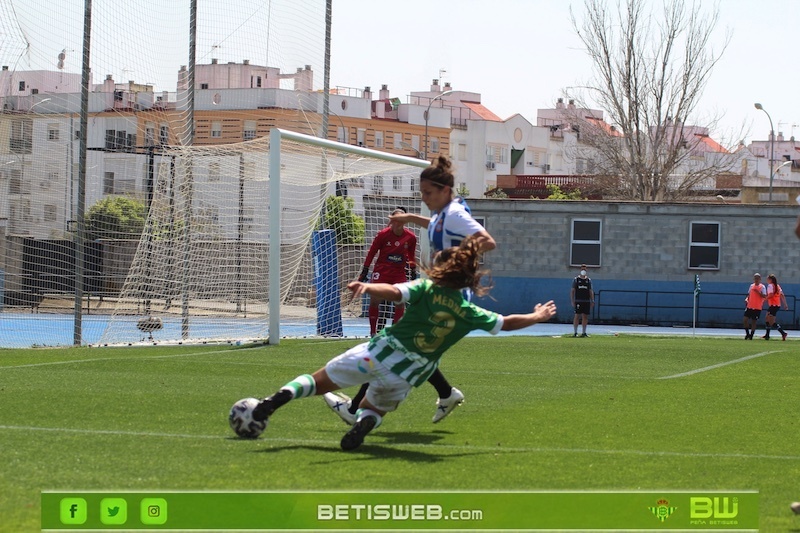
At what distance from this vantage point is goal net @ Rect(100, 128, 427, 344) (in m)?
19.1

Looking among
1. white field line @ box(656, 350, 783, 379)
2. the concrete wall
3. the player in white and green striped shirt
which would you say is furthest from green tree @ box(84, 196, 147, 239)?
the concrete wall

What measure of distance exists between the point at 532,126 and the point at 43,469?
101 m

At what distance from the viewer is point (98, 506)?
5.30 meters

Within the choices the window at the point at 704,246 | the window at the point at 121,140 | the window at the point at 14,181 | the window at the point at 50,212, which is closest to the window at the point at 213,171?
the window at the point at 121,140

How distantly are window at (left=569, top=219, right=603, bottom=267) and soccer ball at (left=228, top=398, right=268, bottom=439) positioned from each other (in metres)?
33.5

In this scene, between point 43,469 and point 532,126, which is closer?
point 43,469

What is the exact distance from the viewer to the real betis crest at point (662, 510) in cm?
533

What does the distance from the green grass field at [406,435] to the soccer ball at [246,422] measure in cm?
7

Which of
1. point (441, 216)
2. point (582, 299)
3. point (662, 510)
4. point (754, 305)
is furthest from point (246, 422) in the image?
point (754, 305)

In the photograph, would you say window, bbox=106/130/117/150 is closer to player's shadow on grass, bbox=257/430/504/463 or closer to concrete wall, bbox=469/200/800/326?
player's shadow on grass, bbox=257/430/504/463

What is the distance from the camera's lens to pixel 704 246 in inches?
1558

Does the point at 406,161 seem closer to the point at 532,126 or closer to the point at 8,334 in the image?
the point at 8,334

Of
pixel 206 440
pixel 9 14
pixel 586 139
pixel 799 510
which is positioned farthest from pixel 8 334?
pixel 586 139

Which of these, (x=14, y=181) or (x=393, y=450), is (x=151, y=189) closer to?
(x=14, y=181)
